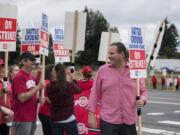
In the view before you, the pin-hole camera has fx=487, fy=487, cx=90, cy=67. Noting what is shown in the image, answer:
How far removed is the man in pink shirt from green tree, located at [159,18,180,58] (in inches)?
5567

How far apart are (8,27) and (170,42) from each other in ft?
504

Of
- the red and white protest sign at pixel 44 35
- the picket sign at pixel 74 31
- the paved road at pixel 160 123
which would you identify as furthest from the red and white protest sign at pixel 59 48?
the paved road at pixel 160 123

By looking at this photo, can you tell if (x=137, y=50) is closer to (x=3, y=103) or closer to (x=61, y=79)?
(x=61, y=79)

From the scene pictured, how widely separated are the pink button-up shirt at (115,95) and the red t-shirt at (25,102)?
1.01 metres

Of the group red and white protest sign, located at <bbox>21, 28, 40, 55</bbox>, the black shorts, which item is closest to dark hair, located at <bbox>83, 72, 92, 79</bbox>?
red and white protest sign, located at <bbox>21, 28, 40, 55</bbox>

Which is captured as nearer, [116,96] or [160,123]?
[116,96]

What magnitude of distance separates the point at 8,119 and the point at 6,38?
152 centimetres

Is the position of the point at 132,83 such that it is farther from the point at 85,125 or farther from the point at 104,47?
the point at 104,47

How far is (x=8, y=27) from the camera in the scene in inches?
339

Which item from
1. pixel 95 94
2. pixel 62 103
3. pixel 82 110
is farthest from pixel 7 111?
pixel 82 110

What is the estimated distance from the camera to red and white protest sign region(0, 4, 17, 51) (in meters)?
8.52

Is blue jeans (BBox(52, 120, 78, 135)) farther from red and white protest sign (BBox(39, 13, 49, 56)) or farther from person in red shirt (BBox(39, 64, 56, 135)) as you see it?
red and white protest sign (BBox(39, 13, 49, 56))

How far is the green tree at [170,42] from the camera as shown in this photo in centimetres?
14900

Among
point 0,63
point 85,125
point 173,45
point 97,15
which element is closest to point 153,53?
point 85,125
